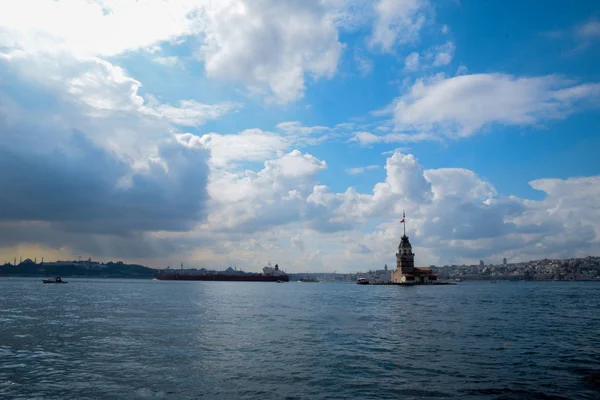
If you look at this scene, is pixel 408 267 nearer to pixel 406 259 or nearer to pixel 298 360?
pixel 406 259

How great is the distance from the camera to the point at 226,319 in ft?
168

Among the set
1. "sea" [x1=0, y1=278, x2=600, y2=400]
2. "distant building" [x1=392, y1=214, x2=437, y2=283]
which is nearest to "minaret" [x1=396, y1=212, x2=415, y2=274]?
"distant building" [x1=392, y1=214, x2=437, y2=283]

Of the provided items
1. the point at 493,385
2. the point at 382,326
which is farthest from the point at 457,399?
the point at 382,326

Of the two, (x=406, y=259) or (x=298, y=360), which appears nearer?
(x=298, y=360)

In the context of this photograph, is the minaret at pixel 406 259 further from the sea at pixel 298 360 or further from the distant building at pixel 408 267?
the sea at pixel 298 360

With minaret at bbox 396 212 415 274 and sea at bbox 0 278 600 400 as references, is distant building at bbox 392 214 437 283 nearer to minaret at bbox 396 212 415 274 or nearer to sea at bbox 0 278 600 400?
minaret at bbox 396 212 415 274

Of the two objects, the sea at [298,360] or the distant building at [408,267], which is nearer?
the sea at [298,360]

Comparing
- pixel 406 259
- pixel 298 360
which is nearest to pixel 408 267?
pixel 406 259

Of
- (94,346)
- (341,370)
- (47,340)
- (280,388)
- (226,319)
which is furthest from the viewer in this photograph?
(226,319)

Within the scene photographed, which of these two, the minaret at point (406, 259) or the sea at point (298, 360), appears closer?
the sea at point (298, 360)

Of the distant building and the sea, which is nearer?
the sea

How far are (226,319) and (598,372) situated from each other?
124ft

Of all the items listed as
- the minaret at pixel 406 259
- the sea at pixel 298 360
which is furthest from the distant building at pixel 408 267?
the sea at pixel 298 360

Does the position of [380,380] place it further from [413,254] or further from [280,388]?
[413,254]
